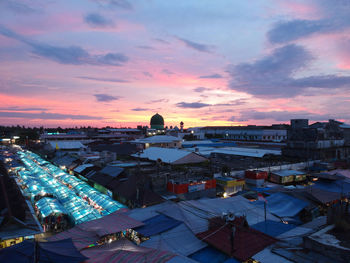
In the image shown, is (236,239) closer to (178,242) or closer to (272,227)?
(178,242)

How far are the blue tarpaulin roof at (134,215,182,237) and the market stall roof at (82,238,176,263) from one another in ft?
4.43

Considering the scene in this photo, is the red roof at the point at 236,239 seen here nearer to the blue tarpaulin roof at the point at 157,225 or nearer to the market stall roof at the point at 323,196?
the blue tarpaulin roof at the point at 157,225

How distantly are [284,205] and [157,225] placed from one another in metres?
9.30

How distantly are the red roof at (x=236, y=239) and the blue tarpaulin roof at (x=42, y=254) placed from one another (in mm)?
4974

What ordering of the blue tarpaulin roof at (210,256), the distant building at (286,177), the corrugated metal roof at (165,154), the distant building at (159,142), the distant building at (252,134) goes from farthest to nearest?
the distant building at (252,134) → the distant building at (159,142) → the corrugated metal roof at (165,154) → the distant building at (286,177) → the blue tarpaulin roof at (210,256)

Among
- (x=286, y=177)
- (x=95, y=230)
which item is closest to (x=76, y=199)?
(x=95, y=230)

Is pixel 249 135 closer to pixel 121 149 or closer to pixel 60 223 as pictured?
pixel 121 149

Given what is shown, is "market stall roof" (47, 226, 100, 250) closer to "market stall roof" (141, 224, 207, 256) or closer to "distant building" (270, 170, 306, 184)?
"market stall roof" (141, 224, 207, 256)

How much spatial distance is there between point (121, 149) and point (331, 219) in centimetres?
4891

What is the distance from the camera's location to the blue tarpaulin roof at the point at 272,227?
1039cm

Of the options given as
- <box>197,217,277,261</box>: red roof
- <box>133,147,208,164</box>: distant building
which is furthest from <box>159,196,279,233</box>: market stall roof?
<box>133,147,208,164</box>: distant building

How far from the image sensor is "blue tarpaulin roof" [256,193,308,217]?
573 inches

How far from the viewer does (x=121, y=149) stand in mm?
54062

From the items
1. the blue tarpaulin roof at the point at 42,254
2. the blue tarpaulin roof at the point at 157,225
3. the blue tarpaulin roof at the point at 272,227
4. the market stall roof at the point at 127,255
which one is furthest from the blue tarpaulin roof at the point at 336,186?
the blue tarpaulin roof at the point at 42,254
